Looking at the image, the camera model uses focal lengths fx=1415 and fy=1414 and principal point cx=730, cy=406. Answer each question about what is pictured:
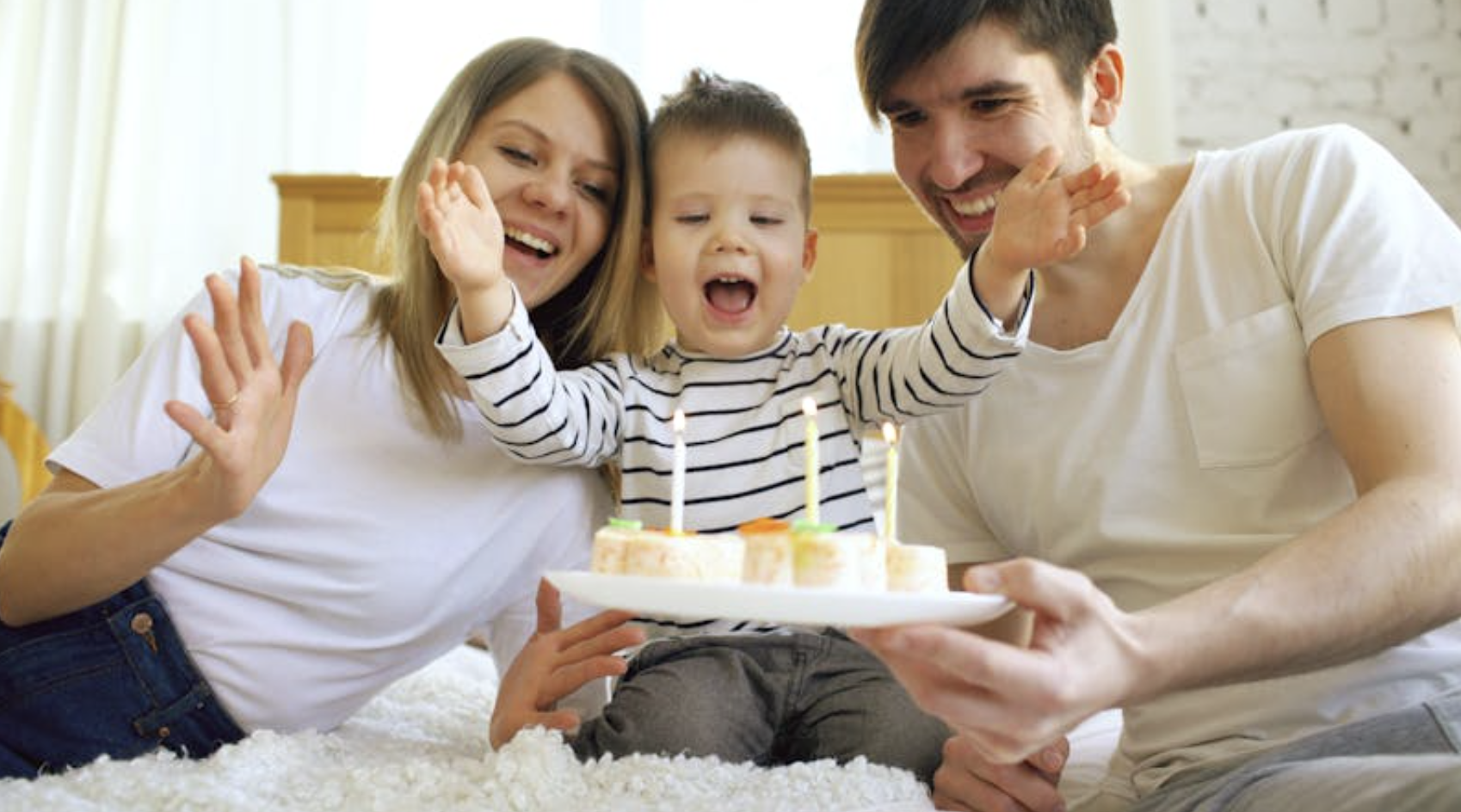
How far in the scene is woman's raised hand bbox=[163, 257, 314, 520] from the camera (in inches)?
48.7

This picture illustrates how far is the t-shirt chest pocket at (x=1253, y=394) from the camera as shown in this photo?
1.28 metres

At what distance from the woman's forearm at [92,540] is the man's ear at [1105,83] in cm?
99

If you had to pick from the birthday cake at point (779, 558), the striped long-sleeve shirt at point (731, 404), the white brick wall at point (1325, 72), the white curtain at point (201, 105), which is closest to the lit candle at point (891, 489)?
the birthday cake at point (779, 558)

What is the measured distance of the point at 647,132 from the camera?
5.76 ft

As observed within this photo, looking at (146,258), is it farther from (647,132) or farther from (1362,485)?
(1362,485)

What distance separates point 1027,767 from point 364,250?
2.26m

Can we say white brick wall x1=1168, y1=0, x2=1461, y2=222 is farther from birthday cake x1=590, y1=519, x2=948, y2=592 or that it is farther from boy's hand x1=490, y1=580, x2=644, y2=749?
birthday cake x1=590, y1=519, x2=948, y2=592

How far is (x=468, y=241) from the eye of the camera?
135cm

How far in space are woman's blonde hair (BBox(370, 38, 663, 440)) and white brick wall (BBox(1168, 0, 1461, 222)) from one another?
2412 millimetres

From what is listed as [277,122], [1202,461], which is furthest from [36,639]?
[277,122]

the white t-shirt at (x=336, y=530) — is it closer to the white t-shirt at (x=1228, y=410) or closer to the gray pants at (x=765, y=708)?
the gray pants at (x=765, y=708)

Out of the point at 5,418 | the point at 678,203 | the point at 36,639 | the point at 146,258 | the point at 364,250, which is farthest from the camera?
the point at 146,258

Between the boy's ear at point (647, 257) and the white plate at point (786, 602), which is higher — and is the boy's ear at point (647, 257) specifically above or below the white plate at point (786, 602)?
above

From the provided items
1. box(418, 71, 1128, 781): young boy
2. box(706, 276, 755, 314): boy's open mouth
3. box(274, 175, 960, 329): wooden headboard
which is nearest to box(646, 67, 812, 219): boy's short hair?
box(418, 71, 1128, 781): young boy
